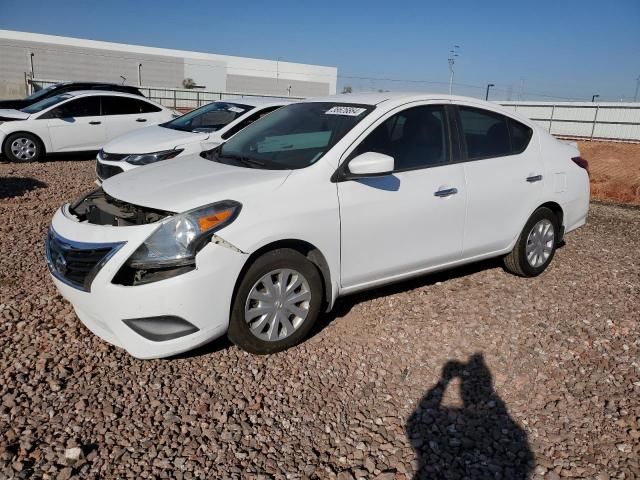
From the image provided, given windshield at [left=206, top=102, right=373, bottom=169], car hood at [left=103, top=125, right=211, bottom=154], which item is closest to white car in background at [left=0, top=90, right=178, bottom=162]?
car hood at [left=103, top=125, right=211, bottom=154]

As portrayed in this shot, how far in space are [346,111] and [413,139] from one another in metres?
0.57

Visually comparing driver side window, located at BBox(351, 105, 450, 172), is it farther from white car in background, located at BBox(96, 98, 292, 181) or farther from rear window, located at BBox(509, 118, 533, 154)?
white car in background, located at BBox(96, 98, 292, 181)

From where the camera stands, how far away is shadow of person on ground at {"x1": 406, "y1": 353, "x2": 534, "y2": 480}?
2.57 m

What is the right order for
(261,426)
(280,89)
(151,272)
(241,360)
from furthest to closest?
1. (280,89)
2. (241,360)
3. (151,272)
4. (261,426)

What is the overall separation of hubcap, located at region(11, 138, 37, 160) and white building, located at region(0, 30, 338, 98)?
110ft

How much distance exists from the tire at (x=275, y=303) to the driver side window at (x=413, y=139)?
0.96m

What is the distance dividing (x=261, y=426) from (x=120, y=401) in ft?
2.72

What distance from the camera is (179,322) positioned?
3.08 metres

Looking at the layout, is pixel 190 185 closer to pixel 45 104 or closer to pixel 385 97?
pixel 385 97

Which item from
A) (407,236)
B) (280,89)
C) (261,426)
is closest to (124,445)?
(261,426)

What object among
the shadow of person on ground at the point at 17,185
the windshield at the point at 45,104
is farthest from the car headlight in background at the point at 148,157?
the windshield at the point at 45,104

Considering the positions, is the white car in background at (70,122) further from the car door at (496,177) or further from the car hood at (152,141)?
the car door at (496,177)

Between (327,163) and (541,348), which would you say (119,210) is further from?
(541,348)

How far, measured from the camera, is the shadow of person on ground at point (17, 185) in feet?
25.7
